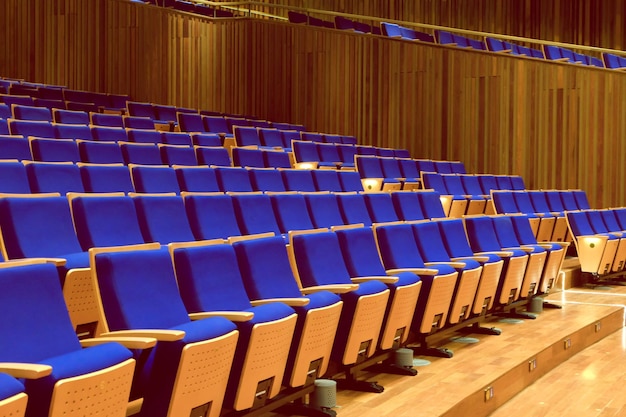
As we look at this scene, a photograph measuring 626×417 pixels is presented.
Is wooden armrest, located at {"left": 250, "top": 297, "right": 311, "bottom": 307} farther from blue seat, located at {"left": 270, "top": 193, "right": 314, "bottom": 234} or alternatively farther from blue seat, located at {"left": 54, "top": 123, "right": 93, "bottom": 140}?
blue seat, located at {"left": 54, "top": 123, "right": 93, "bottom": 140}

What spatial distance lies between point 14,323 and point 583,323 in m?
0.73

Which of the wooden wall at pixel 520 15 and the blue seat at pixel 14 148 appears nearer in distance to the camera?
the blue seat at pixel 14 148

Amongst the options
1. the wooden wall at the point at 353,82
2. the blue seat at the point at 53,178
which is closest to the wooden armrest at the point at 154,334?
the blue seat at the point at 53,178

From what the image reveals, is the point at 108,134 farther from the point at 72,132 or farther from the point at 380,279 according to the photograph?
the point at 380,279

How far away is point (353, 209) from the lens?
93 cm

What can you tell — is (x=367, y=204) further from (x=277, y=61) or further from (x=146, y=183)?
(x=277, y=61)

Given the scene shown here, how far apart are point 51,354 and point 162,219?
28 cm

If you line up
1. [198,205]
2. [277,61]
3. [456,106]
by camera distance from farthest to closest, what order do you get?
[277,61], [456,106], [198,205]

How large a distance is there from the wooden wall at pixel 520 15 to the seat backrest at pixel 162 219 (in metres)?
1.93

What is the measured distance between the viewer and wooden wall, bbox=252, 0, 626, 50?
7.75 ft

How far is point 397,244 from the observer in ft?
2.55

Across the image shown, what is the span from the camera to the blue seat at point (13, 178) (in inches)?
26.0

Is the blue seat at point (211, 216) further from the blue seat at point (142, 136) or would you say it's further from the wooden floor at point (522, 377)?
the blue seat at point (142, 136)

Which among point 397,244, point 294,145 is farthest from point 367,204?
point 294,145
